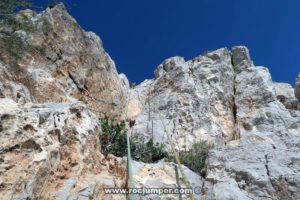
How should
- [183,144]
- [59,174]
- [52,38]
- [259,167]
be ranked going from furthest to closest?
[52,38]
[183,144]
[259,167]
[59,174]

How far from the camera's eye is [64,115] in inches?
334

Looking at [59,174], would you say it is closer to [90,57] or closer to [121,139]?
[121,139]

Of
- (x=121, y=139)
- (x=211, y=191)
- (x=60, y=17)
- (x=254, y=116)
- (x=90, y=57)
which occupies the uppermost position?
(x=60, y=17)

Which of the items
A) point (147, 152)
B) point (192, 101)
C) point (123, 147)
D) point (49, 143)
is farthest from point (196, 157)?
point (192, 101)

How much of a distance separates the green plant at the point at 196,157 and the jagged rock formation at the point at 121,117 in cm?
79

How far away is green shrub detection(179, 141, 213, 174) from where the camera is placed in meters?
10.4

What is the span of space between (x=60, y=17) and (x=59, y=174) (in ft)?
35.4

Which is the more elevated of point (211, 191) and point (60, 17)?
point (60, 17)

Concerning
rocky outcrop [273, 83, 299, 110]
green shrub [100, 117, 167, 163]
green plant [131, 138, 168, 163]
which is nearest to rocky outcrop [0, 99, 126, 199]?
green shrub [100, 117, 167, 163]

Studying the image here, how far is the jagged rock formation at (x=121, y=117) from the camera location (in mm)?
7383

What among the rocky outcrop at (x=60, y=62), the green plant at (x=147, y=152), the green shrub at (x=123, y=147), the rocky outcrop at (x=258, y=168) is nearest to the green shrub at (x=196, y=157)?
the green plant at (x=147, y=152)

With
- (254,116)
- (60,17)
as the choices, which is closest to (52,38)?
(60,17)

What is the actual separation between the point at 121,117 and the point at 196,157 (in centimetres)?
623

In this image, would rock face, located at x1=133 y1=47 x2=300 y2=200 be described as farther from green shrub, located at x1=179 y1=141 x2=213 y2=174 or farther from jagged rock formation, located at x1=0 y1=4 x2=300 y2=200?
green shrub, located at x1=179 y1=141 x2=213 y2=174
